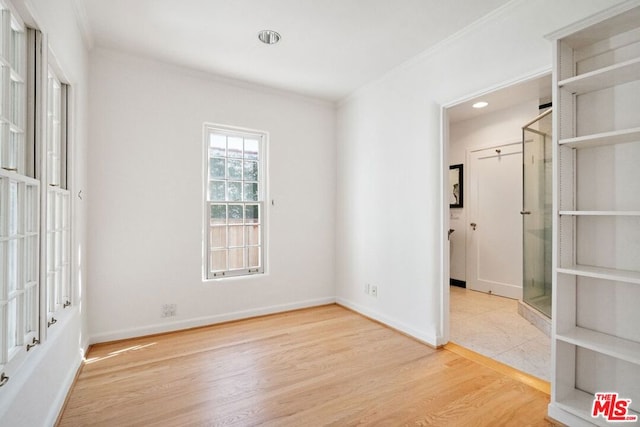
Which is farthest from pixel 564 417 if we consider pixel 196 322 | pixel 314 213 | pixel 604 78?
pixel 196 322

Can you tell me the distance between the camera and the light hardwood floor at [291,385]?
1.86 m

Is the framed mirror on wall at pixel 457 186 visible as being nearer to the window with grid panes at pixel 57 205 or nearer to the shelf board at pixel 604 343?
the shelf board at pixel 604 343

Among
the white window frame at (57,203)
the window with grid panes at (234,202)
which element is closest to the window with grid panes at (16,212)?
the white window frame at (57,203)

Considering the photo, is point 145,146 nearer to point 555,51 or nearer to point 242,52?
point 242,52

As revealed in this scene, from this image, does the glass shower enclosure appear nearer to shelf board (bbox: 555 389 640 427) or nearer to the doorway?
the doorway

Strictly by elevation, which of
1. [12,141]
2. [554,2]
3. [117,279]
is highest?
[554,2]

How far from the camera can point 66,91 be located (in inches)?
90.2

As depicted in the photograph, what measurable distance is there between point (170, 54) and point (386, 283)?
3.16 meters

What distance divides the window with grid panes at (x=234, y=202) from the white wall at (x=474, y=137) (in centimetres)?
312

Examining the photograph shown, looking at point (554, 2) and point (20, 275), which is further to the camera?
point (554, 2)

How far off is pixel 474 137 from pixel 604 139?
322cm

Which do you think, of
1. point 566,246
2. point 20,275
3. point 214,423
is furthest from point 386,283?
point 20,275

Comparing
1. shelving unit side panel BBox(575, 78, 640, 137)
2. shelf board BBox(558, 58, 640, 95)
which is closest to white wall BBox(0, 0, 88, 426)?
shelf board BBox(558, 58, 640, 95)

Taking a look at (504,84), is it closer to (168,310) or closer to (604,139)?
(604,139)
